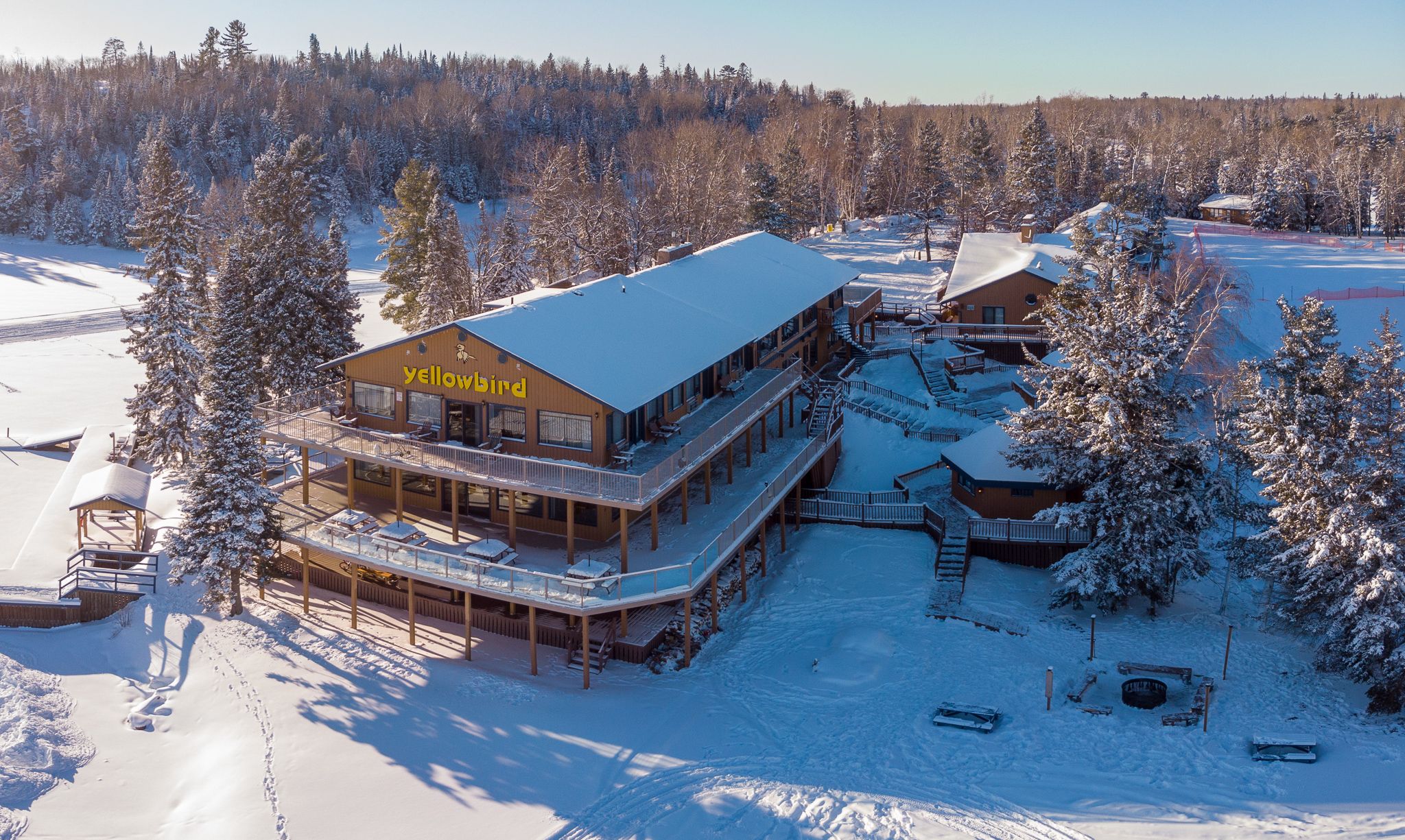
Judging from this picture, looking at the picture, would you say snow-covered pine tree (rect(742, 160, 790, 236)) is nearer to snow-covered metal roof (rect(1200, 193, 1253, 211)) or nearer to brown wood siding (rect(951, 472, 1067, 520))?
brown wood siding (rect(951, 472, 1067, 520))

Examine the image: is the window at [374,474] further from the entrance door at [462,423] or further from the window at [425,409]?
the entrance door at [462,423]

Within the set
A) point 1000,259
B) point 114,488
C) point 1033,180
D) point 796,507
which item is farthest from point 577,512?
point 1033,180

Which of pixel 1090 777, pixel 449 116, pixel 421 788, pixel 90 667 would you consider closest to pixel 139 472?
pixel 90 667

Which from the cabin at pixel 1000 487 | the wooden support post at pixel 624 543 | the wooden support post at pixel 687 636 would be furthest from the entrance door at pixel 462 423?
the cabin at pixel 1000 487

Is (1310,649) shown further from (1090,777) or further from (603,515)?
(603,515)

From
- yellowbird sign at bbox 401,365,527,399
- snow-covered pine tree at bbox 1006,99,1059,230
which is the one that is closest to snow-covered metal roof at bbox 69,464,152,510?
yellowbird sign at bbox 401,365,527,399

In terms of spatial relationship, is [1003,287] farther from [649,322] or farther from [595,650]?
[595,650]
